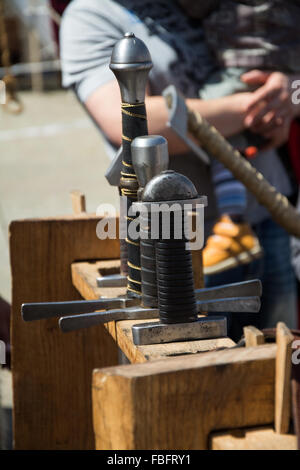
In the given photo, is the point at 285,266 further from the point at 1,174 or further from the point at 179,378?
the point at 1,174

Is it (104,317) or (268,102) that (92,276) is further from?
(268,102)

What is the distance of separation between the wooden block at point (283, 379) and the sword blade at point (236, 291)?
0.94 ft

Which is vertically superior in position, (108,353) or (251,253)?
(251,253)

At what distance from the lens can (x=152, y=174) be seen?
3.28ft

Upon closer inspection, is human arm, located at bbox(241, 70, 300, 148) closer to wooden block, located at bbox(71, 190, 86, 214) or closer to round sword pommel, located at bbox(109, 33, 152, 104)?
wooden block, located at bbox(71, 190, 86, 214)

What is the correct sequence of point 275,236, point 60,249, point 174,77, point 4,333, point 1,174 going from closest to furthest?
point 60,249 < point 4,333 < point 174,77 < point 275,236 < point 1,174

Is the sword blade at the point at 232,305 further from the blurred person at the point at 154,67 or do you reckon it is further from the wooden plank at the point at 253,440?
the blurred person at the point at 154,67

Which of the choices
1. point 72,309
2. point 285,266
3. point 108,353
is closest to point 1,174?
point 285,266

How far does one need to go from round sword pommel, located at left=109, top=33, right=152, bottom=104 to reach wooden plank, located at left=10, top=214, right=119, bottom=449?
0.37 metres

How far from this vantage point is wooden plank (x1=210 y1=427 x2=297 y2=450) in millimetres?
754

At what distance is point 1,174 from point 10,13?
4.62 m

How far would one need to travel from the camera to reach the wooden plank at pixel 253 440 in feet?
2.48
